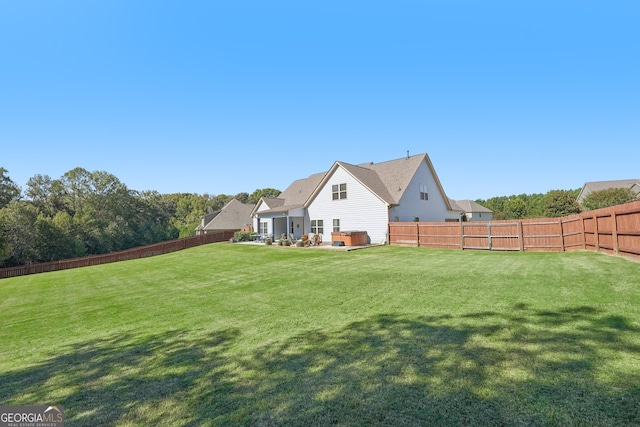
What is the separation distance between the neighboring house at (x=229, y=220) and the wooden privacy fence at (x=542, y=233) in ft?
92.2

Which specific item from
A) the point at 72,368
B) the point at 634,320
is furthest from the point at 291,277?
the point at 634,320

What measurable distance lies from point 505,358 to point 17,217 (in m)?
52.0

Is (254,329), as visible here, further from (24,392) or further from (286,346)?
(24,392)

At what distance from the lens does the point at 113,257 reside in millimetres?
30625

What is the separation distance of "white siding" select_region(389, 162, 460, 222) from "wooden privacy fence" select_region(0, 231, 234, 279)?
75.0ft

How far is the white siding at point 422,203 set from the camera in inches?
869

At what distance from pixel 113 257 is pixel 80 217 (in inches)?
1005

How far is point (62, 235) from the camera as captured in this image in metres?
41.1

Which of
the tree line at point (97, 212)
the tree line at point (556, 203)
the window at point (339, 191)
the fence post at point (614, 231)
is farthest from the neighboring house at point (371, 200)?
the tree line at point (97, 212)

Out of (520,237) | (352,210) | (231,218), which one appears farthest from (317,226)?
(231,218)

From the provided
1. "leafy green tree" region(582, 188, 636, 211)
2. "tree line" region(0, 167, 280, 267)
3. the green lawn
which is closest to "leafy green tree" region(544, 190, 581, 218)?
"leafy green tree" region(582, 188, 636, 211)

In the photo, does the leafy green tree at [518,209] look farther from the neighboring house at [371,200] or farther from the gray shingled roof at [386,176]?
the gray shingled roof at [386,176]

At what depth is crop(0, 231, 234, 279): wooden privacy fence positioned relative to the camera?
89.8 feet

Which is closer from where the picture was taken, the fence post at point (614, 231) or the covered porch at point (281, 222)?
the fence post at point (614, 231)
